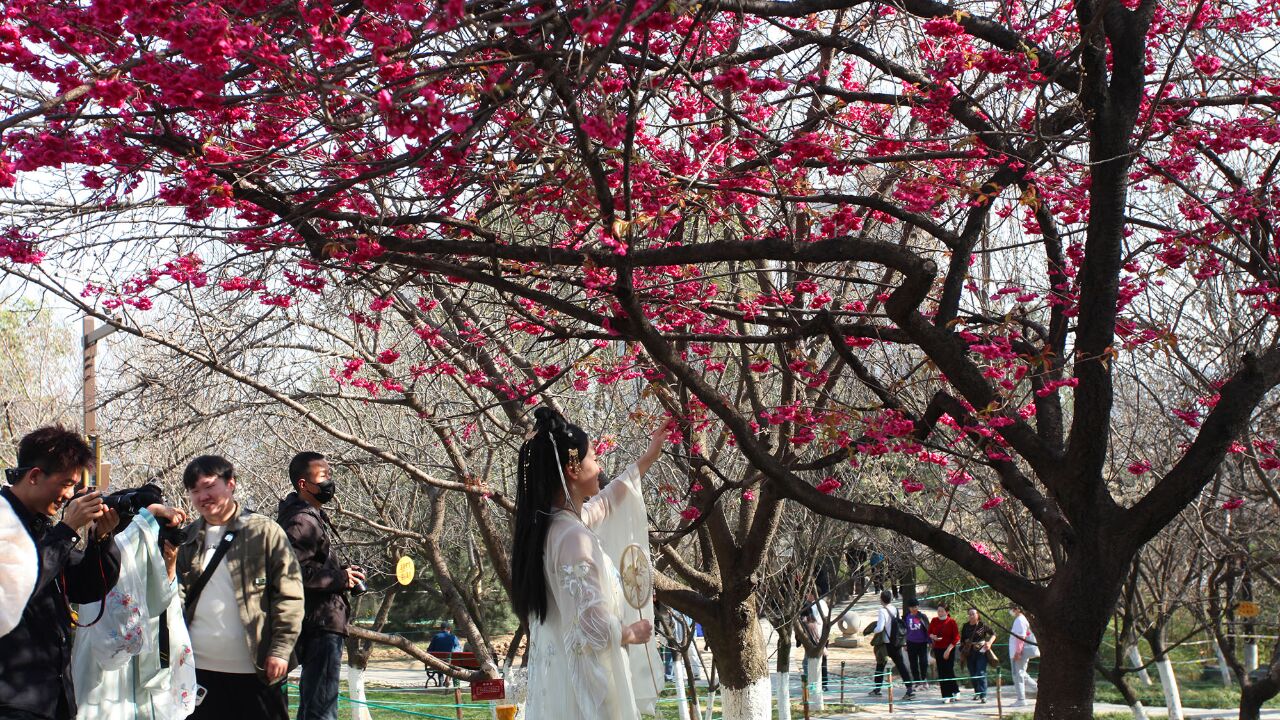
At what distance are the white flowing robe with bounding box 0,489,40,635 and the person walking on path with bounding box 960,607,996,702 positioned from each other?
15646 millimetres

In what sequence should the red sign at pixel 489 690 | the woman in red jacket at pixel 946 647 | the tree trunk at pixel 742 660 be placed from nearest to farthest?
the tree trunk at pixel 742 660
the red sign at pixel 489 690
the woman in red jacket at pixel 946 647

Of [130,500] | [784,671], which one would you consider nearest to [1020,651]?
[784,671]

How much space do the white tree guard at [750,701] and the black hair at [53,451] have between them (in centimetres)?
556

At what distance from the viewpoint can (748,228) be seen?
6527 millimetres

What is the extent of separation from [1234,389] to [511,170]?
→ 324 centimetres

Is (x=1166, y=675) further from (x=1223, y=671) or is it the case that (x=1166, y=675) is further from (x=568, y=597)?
(x=568, y=597)

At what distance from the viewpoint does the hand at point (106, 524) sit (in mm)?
4020

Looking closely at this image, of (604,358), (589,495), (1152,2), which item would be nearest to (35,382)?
(604,358)

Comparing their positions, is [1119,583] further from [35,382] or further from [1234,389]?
[35,382]

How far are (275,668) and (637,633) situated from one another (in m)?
1.63

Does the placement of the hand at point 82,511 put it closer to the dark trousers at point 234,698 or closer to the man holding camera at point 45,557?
the man holding camera at point 45,557

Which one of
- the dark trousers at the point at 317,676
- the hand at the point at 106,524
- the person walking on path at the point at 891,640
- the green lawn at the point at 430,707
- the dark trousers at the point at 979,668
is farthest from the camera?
the person walking on path at the point at 891,640

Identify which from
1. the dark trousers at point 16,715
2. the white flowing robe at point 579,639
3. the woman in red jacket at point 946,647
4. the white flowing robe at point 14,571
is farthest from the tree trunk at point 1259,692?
the woman in red jacket at point 946,647

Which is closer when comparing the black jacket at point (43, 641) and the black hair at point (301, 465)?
the black jacket at point (43, 641)
